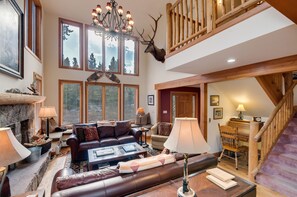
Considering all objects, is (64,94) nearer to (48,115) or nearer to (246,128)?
(48,115)

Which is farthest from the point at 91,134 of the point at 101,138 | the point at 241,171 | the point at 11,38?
the point at 241,171

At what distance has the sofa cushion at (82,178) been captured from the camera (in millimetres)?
1437

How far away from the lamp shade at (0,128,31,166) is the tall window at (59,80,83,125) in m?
4.87

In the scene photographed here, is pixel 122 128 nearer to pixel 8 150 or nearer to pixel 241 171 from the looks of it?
pixel 241 171

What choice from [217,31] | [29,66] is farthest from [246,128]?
[29,66]

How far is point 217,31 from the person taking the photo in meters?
2.28

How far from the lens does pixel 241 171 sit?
3529 mm

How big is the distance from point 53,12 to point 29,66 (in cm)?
273

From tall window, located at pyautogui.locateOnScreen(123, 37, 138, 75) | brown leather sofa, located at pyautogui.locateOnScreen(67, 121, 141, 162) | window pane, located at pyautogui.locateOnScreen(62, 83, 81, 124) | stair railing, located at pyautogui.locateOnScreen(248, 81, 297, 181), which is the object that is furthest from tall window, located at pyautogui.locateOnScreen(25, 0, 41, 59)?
stair railing, located at pyautogui.locateOnScreen(248, 81, 297, 181)

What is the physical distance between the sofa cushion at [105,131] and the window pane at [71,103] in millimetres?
1920

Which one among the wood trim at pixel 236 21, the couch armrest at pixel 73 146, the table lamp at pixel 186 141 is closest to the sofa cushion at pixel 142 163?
the table lamp at pixel 186 141

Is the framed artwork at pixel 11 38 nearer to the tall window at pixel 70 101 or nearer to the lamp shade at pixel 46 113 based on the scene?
the lamp shade at pixel 46 113

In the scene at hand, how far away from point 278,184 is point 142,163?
8.92 ft

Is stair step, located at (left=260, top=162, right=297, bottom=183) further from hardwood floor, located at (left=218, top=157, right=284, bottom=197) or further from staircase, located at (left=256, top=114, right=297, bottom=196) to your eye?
hardwood floor, located at (left=218, top=157, right=284, bottom=197)
